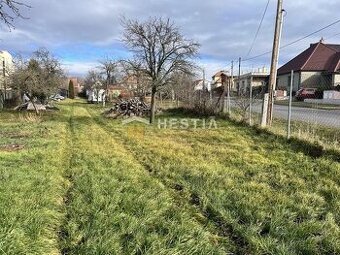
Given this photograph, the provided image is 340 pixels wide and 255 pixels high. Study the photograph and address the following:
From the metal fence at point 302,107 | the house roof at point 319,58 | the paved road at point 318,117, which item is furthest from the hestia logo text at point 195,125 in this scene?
the house roof at point 319,58

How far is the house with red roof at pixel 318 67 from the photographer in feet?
175

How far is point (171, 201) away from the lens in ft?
20.7

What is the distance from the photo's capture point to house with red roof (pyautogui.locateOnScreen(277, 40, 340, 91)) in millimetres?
53375

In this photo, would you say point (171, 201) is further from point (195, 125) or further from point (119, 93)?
point (119, 93)

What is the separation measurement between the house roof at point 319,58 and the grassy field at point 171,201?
48048mm

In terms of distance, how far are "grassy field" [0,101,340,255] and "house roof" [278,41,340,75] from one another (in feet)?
158

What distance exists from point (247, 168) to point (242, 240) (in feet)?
13.1

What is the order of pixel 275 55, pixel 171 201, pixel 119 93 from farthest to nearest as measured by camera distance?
pixel 119 93 < pixel 275 55 < pixel 171 201

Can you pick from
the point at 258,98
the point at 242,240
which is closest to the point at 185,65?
the point at 258,98

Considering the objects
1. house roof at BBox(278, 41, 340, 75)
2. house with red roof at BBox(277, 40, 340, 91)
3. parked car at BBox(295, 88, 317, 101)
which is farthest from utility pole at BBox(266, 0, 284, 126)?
house roof at BBox(278, 41, 340, 75)

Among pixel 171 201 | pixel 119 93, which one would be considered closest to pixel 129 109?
pixel 171 201

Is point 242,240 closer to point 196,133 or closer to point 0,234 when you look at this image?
point 0,234

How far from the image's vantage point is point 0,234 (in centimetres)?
433

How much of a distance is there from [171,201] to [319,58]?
5589cm
